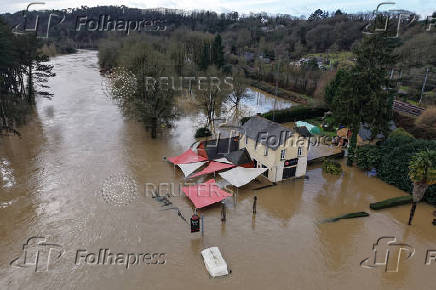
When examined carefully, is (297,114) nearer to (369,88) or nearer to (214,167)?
(369,88)

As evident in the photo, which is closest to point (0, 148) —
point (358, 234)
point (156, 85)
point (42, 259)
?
point (156, 85)

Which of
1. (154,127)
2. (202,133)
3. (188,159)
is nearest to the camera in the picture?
(188,159)

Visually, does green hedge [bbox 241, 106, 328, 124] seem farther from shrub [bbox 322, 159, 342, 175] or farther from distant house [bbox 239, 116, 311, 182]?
distant house [bbox 239, 116, 311, 182]

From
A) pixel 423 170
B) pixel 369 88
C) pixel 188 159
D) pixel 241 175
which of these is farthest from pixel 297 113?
pixel 423 170

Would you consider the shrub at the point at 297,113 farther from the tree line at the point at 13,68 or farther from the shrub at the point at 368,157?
the tree line at the point at 13,68

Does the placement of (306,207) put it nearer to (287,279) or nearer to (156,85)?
(287,279)

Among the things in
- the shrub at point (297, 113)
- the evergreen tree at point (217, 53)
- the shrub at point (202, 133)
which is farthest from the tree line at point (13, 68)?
the evergreen tree at point (217, 53)
